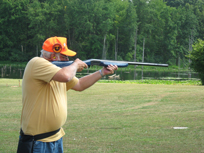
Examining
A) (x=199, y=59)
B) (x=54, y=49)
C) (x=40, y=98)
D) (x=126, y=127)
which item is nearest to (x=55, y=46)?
(x=54, y=49)

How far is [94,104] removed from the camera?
13.9 metres

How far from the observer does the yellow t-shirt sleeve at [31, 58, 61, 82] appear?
3.12m

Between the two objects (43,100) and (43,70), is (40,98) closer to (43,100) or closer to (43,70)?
(43,100)

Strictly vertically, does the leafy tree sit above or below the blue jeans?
above

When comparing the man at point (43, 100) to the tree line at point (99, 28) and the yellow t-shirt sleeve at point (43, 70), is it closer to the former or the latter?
the yellow t-shirt sleeve at point (43, 70)

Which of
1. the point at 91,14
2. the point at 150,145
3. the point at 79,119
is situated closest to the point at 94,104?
the point at 79,119

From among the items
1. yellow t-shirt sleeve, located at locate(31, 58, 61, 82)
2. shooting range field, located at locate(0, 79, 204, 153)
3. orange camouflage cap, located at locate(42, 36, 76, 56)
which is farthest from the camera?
shooting range field, located at locate(0, 79, 204, 153)

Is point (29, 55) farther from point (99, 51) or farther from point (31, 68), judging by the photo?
point (31, 68)

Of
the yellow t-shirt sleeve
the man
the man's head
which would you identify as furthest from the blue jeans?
the man's head

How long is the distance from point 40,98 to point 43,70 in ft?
1.06

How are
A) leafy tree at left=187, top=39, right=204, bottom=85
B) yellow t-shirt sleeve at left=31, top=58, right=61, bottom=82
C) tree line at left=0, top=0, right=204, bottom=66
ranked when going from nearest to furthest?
yellow t-shirt sleeve at left=31, top=58, right=61, bottom=82, leafy tree at left=187, top=39, right=204, bottom=85, tree line at left=0, top=0, right=204, bottom=66

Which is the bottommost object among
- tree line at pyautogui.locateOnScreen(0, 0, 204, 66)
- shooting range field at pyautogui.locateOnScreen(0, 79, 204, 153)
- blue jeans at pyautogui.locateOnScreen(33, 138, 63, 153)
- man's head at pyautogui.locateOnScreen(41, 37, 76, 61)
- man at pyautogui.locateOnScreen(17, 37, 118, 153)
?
shooting range field at pyautogui.locateOnScreen(0, 79, 204, 153)

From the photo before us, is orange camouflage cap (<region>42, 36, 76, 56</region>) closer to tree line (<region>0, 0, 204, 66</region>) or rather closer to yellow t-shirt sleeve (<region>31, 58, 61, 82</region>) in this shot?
yellow t-shirt sleeve (<region>31, 58, 61, 82</region>)

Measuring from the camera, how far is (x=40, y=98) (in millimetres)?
3215
